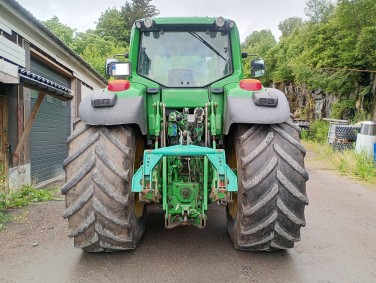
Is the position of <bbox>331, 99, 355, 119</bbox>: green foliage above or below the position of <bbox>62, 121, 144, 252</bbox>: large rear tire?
above

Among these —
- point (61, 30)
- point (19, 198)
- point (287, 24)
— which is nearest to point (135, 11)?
point (61, 30)

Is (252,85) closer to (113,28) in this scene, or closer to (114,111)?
(114,111)

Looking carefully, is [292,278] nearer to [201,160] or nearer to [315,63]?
[201,160]

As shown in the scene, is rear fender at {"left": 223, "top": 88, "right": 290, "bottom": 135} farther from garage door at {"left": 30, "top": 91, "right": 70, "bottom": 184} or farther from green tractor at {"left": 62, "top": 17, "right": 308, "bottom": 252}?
garage door at {"left": 30, "top": 91, "right": 70, "bottom": 184}

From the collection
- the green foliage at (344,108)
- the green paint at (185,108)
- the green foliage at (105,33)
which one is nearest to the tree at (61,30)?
the green foliage at (105,33)

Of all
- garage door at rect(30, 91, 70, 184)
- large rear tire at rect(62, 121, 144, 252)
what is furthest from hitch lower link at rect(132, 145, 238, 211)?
garage door at rect(30, 91, 70, 184)

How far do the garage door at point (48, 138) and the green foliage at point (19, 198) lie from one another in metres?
1.44

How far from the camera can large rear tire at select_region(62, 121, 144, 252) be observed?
278cm

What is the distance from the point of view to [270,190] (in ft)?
9.12

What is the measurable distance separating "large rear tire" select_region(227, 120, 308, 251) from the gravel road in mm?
257

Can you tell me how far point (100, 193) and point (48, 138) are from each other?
7.18 m

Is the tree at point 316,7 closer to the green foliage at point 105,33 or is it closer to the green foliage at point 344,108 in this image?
the green foliage at point 344,108

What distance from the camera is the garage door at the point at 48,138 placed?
8305 millimetres

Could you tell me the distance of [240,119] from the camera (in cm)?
292
